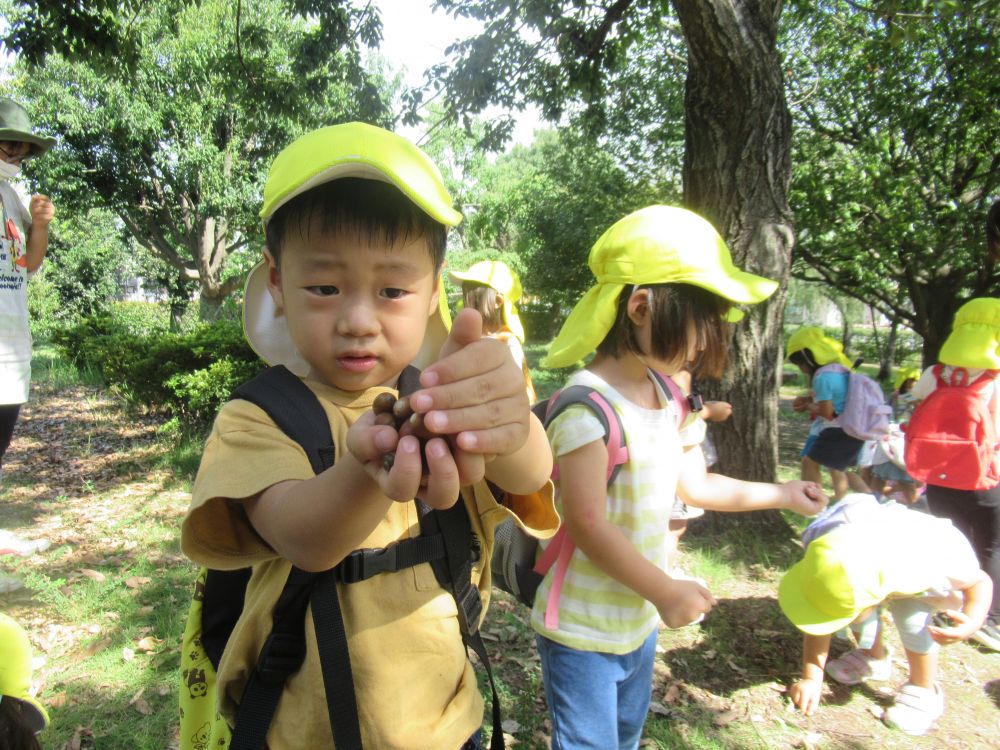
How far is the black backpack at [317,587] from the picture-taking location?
1036mm

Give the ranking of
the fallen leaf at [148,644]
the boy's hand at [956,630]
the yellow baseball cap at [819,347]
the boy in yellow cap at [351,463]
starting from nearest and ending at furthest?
the boy in yellow cap at [351,463] → the boy's hand at [956,630] → the fallen leaf at [148,644] → the yellow baseball cap at [819,347]

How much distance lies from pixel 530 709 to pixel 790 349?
3992 mm

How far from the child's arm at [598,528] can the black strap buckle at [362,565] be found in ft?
1.87

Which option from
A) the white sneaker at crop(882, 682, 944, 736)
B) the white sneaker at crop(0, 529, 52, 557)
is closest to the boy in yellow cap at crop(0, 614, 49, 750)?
the white sneaker at crop(882, 682, 944, 736)

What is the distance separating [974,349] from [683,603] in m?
2.97

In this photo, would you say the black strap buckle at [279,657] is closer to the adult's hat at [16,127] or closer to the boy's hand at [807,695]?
the boy's hand at [807,695]

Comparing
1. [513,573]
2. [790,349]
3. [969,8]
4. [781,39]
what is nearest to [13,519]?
[513,573]

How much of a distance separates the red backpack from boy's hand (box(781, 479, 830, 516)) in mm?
2305

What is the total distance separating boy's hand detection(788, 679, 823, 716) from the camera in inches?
111

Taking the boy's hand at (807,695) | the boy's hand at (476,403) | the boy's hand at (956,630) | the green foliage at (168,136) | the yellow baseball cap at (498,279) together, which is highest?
the green foliage at (168,136)

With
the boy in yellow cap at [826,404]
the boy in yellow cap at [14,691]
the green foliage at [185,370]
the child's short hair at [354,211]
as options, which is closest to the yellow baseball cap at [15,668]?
the boy in yellow cap at [14,691]

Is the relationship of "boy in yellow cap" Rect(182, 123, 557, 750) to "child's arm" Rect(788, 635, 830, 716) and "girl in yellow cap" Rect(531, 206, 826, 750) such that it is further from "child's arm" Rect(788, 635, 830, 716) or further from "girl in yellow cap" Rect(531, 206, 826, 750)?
"child's arm" Rect(788, 635, 830, 716)

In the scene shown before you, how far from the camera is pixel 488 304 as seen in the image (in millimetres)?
3861

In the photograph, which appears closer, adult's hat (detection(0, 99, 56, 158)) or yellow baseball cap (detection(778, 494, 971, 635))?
yellow baseball cap (detection(778, 494, 971, 635))
